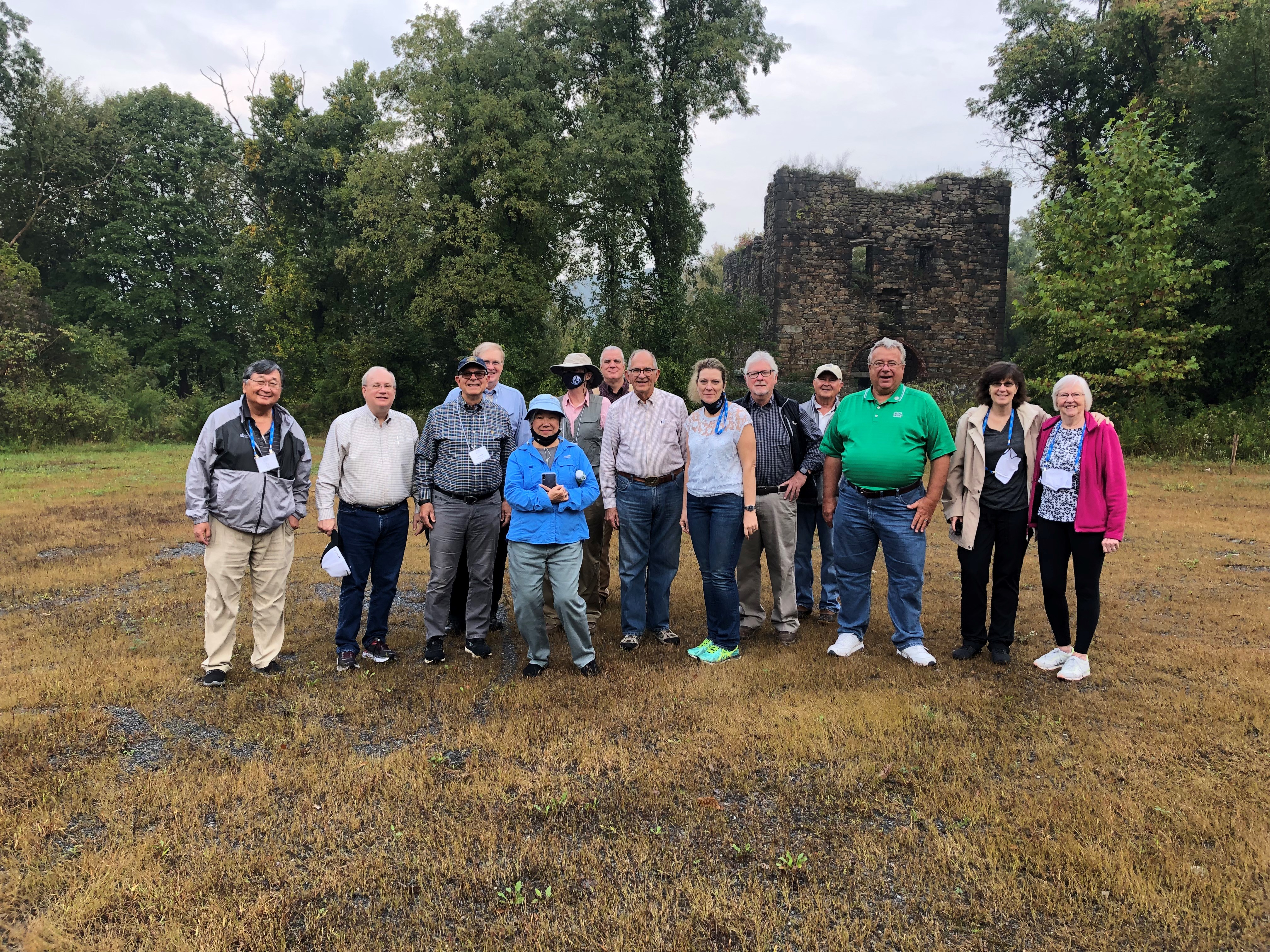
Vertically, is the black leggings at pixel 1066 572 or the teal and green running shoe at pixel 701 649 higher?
the black leggings at pixel 1066 572

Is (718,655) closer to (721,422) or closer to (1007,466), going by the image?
(721,422)

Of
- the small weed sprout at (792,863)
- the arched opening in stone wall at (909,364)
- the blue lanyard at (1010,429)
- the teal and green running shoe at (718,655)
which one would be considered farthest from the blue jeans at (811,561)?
the arched opening in stone wall at (909,364)

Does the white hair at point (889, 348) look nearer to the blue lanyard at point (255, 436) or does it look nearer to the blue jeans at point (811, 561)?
the blue jeans at point (811, 561)

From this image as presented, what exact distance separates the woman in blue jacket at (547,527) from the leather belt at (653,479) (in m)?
0.42

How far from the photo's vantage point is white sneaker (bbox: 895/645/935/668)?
15.2 ft

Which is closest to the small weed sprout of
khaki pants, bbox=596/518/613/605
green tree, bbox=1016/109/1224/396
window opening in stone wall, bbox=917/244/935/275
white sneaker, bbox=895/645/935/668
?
white sneaker, bbox=895/645/935/668

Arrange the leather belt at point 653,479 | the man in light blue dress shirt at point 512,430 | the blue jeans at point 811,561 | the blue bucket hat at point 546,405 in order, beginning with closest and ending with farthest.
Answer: the blue bucket hat at point 546,405, the leather belt at point 653,479, the man in light blue dress shirt at point 512,430, the blue jeans at point 811,561

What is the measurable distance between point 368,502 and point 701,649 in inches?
92.2

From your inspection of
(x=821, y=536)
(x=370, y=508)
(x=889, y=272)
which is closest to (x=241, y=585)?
(x=370, y=508)

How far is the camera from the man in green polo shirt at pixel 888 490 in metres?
4.58

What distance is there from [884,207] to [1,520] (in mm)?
20696

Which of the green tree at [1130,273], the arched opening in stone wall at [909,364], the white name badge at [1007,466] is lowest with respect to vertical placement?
the white name badge at [1007,466]

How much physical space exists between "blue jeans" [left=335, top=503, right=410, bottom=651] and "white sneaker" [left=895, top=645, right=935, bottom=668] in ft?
10.8

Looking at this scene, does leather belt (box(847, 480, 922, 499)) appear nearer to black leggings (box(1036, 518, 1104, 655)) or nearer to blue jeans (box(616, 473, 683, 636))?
black leggings (box(1036, 518, 1104, 655))
